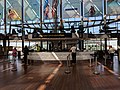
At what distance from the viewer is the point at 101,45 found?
45031 millimetres

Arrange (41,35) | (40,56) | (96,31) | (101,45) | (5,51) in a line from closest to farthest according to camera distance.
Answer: (40,56) → (41,35) → (5,51) → (101,45) → (96,31)

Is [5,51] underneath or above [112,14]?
underneath

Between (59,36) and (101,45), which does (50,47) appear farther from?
(101,45)

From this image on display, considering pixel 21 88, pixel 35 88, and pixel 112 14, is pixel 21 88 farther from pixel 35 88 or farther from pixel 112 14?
pixel 112 14

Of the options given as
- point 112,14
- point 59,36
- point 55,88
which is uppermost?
point 112,14

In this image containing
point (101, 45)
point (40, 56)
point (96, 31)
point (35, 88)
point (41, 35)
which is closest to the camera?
point (35, 88)

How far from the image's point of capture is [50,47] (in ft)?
101

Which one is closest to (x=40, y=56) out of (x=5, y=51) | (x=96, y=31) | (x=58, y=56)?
(x=58, y=56)

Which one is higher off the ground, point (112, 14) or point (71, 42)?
point (112, 14)

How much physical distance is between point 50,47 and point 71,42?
2.61m

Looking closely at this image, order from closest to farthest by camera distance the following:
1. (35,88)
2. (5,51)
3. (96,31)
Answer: (35,88) → (5,51) → (96,31)

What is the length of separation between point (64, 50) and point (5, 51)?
1620cm

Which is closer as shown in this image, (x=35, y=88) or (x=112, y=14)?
(x=35, y=88)

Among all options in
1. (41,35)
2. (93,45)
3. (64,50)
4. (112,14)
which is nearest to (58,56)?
(64,50)
